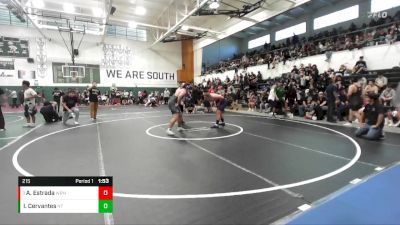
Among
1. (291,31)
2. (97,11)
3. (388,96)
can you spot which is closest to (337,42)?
(388,96)

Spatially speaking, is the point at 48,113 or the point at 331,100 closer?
the point at 331,100

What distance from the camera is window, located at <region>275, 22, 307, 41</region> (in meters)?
18.7

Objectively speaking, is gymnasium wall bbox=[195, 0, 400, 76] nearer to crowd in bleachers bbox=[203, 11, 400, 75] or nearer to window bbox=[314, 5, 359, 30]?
window bbox=[314, 5, 359, 30]

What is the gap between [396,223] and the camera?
2115mm

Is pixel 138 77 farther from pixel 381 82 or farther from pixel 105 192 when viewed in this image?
pixel 105 192

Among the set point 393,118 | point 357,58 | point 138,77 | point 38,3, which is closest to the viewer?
point 393,118

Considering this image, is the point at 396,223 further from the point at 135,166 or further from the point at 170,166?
the point at 135,166

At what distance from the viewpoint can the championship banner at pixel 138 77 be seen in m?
22.6

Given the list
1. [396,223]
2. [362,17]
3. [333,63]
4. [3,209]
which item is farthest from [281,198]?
[362,17]

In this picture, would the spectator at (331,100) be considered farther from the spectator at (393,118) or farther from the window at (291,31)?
the window at (291,31)
